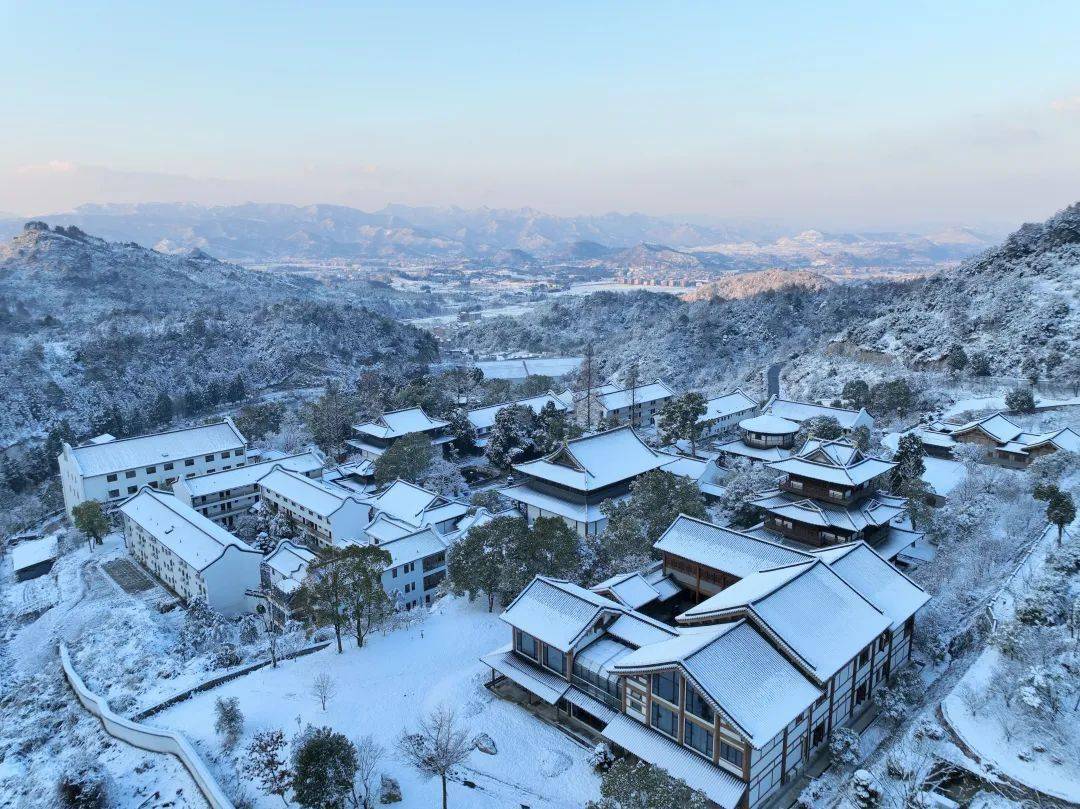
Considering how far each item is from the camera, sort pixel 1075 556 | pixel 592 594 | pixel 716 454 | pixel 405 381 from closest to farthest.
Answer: pixel 592 594, pixel 1075 556, pixel 716 454, pixel 405 381

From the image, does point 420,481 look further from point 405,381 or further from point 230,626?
point 405,381

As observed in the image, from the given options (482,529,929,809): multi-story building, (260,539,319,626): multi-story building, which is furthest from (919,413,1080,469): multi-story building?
(260,539,319,626): multi-story building

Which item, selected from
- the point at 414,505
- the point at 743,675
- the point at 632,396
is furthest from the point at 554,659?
the point at 632,396

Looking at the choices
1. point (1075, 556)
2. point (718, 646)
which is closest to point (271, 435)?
point (718, 646)

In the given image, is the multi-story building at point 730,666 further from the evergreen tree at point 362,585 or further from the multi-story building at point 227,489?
the multi-story building at point 227,489

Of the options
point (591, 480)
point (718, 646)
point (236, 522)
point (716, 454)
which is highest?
point (718, 646)

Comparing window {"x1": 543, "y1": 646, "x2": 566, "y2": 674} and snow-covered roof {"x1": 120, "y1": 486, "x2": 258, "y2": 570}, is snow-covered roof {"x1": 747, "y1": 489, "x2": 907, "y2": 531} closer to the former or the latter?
window {"x1": 543, "y1": 646, "x2": 566, "y2": 674}
